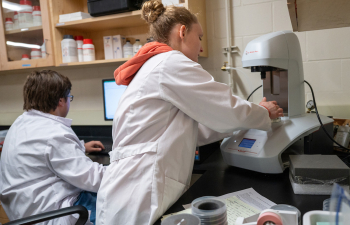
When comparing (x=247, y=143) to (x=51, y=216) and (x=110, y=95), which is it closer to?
(x=51, y=216)

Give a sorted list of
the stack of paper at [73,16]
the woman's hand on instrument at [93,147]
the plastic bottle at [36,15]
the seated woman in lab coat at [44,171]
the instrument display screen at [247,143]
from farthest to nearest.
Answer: the plastic bottle at [36,15]
the stack of paper at [73,16]
the woman's hand on instrument at [93,147]
the seated woman in lab coat at [44,171]
the instrument display screen at [247,143]

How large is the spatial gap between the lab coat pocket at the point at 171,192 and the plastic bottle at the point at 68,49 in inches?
55.3

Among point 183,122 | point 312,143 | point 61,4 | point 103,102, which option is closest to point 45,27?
point 61,4

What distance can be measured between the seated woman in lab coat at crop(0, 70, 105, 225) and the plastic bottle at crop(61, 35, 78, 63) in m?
0.76

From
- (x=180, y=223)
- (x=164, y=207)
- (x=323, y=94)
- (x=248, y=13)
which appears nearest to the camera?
(x=180, y=223)

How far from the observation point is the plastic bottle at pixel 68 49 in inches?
74.8

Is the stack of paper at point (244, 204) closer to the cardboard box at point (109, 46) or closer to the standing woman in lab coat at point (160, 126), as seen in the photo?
the standing woman in lab coat at point (160, 126)

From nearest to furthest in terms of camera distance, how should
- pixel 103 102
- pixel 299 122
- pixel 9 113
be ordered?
pixel 299 122 → pixel 103 102 → pixel 9 113

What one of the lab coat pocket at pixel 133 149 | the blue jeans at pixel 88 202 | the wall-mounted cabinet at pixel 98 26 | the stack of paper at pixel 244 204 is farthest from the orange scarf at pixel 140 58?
the wall-mounted cabinet at pixel 98 26

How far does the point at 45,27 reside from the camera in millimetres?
1909

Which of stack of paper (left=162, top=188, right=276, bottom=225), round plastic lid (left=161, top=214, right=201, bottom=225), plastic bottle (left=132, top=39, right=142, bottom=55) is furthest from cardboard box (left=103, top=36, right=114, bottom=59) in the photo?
round plastic lid (left=161, top=214, right=201, bottom=225)

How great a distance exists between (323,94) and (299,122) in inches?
25.1

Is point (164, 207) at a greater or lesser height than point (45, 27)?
lesser

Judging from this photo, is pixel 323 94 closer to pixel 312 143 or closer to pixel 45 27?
pixel 312 143
